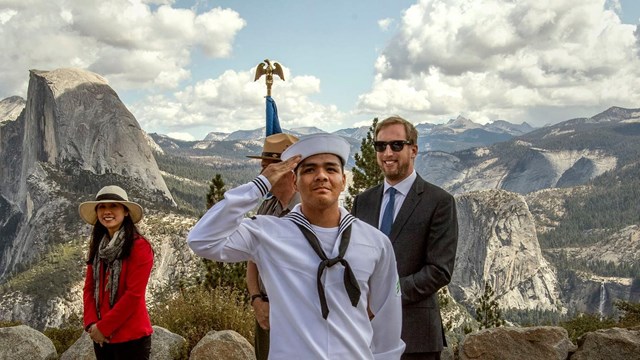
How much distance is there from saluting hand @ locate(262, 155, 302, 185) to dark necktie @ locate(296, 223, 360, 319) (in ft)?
0.81

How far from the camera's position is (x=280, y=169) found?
7.46 ft

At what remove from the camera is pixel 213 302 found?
6.92 m

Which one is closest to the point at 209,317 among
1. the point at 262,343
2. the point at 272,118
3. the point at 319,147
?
the point at 272,118

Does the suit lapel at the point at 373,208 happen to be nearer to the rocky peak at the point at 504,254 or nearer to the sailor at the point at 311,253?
the sailor at the point at 311,253

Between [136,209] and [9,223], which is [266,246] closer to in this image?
[136,209]

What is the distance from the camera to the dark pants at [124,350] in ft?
13.8

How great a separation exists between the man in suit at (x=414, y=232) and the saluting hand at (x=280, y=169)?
1.43m

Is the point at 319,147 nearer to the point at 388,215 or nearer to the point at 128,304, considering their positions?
the point at 388,215

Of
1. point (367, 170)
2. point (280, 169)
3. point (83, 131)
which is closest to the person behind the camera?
point (280, 169)

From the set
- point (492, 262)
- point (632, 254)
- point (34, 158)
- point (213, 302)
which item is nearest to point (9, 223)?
point (34, 158)

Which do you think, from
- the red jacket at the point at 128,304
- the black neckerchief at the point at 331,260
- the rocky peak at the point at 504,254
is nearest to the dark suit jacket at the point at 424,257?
the black neckerchief at the point at 331,260

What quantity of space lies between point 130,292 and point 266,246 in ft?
7.77

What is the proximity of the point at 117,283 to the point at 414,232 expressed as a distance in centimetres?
245

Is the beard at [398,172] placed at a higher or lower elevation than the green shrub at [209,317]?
higher
